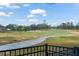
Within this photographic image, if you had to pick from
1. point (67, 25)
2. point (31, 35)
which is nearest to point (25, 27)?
point (31, 35)

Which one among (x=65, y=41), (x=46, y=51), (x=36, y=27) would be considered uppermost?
(x=36, y=27)

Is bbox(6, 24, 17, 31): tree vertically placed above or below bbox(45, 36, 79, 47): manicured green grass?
above

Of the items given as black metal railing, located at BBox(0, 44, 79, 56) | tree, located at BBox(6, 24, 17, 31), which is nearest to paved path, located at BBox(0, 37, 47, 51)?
black metal railing, located at BBox(0, 44, 79, 56)

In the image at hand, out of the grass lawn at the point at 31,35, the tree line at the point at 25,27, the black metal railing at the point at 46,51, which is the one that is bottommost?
the black metal railing at the point at 46,51

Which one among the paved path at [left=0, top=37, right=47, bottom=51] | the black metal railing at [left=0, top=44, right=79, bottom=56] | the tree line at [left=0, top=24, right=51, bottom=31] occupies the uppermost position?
the tree line at [left=0, top=24, right=51, bottom=31]

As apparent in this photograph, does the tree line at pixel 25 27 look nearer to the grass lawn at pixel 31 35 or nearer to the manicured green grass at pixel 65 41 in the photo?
the grass lawn at pixel 31 35

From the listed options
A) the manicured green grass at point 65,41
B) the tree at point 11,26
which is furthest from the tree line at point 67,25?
the tree at point 11,26

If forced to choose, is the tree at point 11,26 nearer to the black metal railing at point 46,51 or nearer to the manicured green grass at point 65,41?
the black metal railing at point 46,51

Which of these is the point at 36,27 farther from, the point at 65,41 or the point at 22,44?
the point at 65,41

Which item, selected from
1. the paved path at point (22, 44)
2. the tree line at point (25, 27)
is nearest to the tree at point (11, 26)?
the tree line at point (25, 27)

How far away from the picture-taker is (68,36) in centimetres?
238

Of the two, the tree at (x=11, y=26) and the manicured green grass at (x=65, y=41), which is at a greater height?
the tree at (x=11, y=26)

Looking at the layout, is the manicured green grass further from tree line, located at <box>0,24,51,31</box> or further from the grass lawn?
tree line, located at <box>0,24,51,31</box>

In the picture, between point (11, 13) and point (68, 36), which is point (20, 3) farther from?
point (68, 36)
